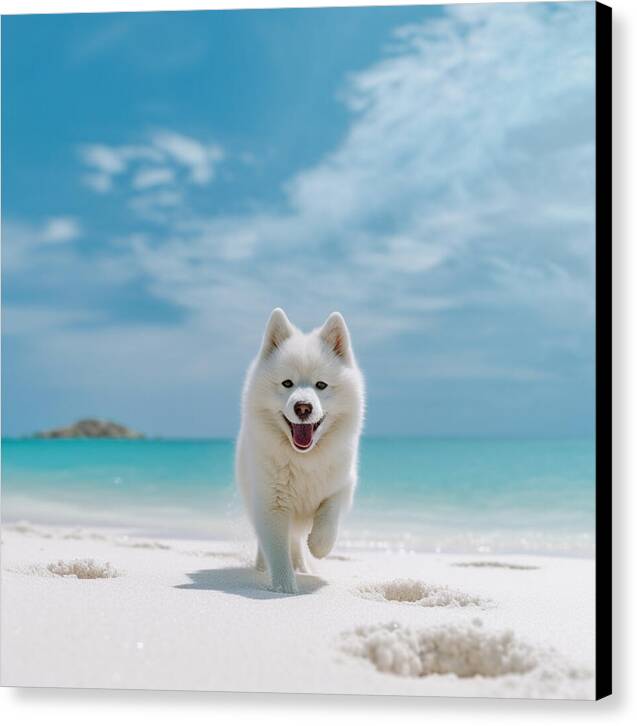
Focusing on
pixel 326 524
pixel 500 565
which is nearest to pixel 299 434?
pixel 326 524

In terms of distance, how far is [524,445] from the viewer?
44.1 ft

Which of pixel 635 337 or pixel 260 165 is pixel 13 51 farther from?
pixel 260 165

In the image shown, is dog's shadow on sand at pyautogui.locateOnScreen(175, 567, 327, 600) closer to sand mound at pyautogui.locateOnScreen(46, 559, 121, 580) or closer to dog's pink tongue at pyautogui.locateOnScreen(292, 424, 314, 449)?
sand mound at pyautogui.locateOnScreen(46, 559, 121, 580)

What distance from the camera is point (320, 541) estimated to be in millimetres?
4355

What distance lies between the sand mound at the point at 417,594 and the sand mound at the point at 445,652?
62 centimetres

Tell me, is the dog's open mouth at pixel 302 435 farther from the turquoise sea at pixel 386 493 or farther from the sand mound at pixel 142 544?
the sand mound at pixel 142 544

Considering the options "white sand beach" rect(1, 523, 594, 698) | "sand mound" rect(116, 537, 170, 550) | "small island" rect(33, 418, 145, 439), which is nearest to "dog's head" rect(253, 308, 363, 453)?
"white sand beach" rect(1, 523, 594, 698)

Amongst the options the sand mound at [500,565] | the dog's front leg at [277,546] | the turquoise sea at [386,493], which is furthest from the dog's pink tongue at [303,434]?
the sand mound at [500,565]

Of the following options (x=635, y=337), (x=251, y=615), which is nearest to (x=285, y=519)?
(x=251, y=615)

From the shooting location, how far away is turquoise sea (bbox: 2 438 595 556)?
8.48 metres

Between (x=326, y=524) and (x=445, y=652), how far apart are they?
39.7 inches

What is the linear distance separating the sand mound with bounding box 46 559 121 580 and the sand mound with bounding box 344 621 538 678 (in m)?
1.57

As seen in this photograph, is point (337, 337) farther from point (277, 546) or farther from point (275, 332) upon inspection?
Answer: point (277, 546)

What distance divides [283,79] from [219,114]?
2.79ft
